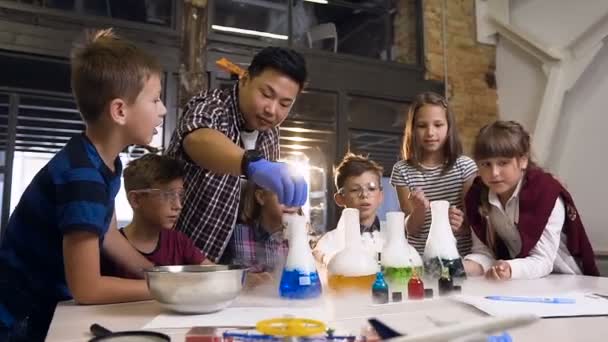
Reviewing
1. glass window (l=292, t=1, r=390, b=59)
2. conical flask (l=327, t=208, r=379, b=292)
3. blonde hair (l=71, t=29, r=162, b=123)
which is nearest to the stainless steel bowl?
conical flask (l=327, t=208, r=379, b=292)

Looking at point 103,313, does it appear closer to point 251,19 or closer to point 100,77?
point 100,77

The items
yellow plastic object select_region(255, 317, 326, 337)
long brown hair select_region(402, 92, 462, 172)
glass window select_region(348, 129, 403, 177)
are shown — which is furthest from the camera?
glass window select_region(348, 129, 403, 177)

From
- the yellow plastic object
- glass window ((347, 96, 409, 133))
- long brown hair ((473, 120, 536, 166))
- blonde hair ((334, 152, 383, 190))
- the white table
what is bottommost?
the white table

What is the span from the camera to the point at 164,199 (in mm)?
1249

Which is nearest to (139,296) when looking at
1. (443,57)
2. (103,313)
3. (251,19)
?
(103,313)

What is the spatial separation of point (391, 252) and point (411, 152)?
84 cm

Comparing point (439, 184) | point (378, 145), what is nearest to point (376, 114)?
point (378, 145)

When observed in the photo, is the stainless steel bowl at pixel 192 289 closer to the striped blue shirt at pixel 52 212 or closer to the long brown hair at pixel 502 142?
the striped blue shirt at pixel 52 212

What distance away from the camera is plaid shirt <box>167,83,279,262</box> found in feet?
4.09

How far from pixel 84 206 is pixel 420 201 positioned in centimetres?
93

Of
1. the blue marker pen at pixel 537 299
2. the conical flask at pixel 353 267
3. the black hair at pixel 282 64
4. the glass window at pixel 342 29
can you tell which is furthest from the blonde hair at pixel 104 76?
the glass window at pixel 342 29

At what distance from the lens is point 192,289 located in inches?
27.6

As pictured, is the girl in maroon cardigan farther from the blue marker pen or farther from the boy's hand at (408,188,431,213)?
the blue marker pen

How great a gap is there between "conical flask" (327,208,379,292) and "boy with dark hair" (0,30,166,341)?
0.34 m
